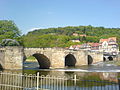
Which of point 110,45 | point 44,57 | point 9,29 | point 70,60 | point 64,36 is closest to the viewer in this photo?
point 44,57

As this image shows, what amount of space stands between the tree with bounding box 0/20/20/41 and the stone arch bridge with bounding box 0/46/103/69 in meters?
11.9

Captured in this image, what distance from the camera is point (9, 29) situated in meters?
56.4

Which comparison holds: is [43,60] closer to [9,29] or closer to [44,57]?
[44,57]

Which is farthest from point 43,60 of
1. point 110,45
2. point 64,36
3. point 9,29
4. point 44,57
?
point 64,36

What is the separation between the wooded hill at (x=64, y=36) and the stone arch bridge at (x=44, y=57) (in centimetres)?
3293

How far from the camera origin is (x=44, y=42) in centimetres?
11225

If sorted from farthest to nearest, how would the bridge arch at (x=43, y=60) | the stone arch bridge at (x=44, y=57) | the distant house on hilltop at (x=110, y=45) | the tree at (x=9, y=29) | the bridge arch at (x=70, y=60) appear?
1. the distant house on hilltop at (x=110, y=45)
2. the tree at (x=9, y=29)
3. the bridge arch at (x=70, y=60)
4. the bridge arch at (x=43, y=60)
5. the stone arch bridge at (x=44, y=57)

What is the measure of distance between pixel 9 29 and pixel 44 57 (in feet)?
56.7

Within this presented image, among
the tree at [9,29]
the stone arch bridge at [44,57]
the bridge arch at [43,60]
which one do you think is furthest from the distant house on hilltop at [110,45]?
the bridge arch at [43,60]

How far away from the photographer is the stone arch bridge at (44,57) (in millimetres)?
37156

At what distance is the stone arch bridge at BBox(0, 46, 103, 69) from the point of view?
37.2 metres

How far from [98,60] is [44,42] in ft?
172

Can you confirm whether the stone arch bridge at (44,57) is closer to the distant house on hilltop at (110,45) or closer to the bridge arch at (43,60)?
the bridge arch at (43,60)

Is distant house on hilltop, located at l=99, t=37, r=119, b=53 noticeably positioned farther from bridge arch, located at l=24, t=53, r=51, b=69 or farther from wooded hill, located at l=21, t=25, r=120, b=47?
bridge arch, located at l=24, t=53, r=51, b=69
